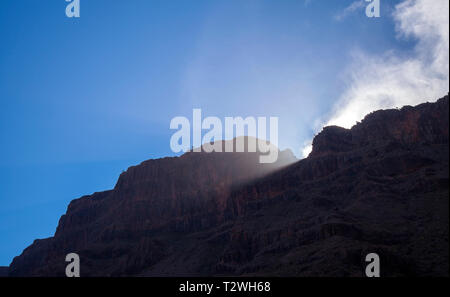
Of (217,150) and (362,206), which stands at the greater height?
(217,150)

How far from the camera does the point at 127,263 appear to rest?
398 feet

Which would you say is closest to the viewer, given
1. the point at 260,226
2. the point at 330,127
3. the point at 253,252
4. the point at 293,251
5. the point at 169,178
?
the point at 293,251

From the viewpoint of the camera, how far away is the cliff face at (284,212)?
72.1 metres

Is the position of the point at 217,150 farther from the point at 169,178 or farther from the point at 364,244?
the point at 364,244

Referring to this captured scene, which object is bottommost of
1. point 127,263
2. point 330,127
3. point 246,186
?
point 127,263

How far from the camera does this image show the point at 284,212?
10888 cm

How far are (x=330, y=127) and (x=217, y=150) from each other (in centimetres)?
5802

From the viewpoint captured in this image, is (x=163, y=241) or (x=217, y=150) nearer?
(x=163, y=241)

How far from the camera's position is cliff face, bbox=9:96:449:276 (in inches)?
2840
